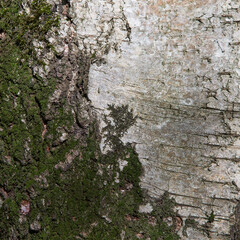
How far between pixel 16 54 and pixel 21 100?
0.25 meters

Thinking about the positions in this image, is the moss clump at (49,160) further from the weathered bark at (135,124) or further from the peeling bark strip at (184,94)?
the peeling bark strip at (184,94)

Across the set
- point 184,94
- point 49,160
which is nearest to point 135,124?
point 184,94

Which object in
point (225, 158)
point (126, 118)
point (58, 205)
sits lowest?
point (58, 205)

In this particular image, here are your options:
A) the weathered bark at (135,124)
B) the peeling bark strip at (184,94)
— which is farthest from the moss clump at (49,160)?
the peeling bark strip at (184,94)

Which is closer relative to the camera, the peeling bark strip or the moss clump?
the peeling bark strip

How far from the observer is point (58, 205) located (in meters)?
1.39

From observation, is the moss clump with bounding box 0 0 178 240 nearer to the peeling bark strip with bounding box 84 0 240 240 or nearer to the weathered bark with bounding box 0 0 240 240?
the weathered bark with bounding box 0 0 240 240

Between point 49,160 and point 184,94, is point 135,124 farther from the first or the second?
point 49,160

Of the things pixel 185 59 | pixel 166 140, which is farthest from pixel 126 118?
pixel 185 59

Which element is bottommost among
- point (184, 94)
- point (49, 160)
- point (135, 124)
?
point (49, 160)

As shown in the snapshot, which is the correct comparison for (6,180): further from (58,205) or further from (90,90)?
(90,90)

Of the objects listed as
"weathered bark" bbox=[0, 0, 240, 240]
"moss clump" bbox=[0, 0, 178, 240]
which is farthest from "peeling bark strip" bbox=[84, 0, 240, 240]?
"moss clump" bbox=[0, 0, 178, 240]

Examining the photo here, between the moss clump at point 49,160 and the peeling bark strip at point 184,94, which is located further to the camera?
the moss clump at point 49,160

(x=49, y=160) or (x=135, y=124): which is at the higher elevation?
(x=135, y=124)
